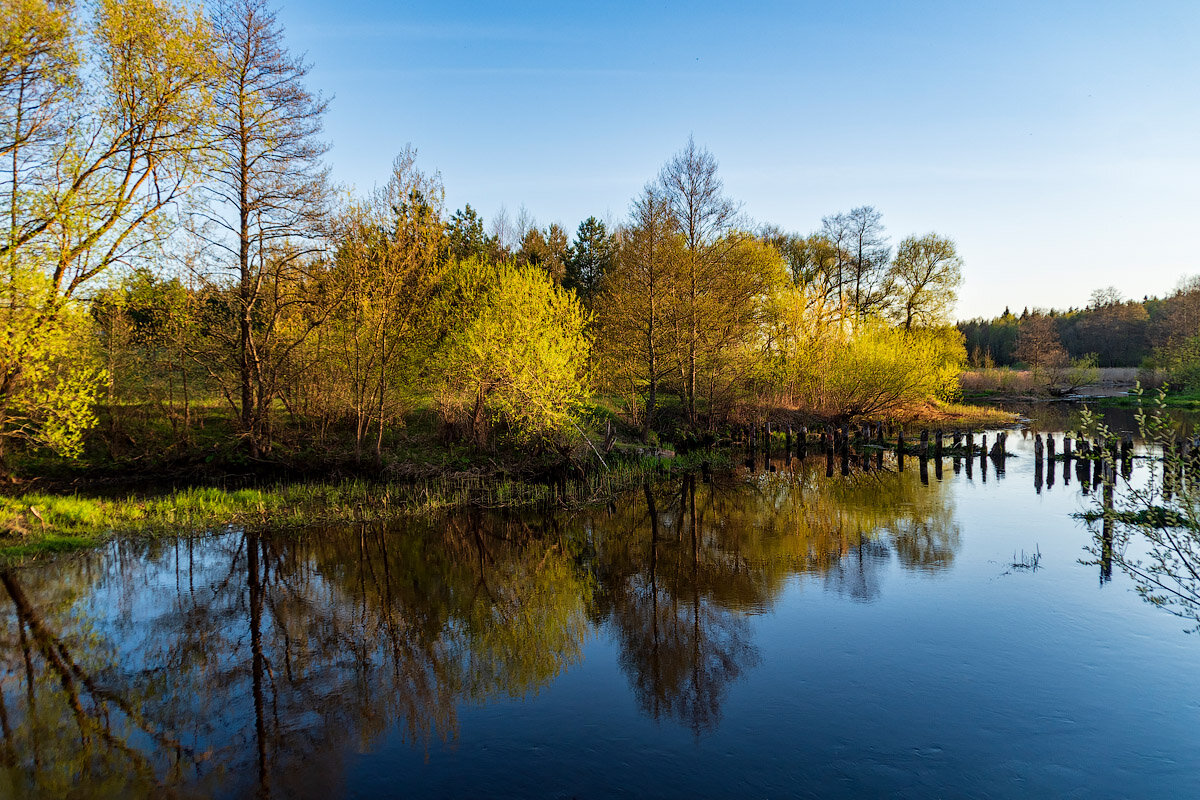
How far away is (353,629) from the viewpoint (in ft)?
28.2

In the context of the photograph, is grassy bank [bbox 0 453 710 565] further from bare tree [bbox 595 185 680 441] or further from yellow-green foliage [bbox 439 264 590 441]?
bare tree [bbox 595 185 680 441]

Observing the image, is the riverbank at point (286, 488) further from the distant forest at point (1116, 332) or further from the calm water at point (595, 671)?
the distant forest at point (1116, 332)

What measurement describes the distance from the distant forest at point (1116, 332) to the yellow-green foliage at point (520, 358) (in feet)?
145

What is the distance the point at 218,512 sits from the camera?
13641 millimetres

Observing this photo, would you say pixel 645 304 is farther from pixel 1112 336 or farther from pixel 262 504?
pixel 1112 336

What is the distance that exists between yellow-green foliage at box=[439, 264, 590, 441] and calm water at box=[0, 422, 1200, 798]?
591cm

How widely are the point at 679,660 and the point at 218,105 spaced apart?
55.0ft

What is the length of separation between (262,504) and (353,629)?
7.24m

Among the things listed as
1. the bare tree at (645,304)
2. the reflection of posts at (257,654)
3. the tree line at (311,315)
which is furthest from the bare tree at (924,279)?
the reflection of posts at (257,654)

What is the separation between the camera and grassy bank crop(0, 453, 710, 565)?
1143 cm

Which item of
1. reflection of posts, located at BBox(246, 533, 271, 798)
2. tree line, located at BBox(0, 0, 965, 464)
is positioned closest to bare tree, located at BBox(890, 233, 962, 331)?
tree line, located at BBox(0, 0, 965, 464)

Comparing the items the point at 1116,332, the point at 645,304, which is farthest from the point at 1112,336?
the point at 645,304

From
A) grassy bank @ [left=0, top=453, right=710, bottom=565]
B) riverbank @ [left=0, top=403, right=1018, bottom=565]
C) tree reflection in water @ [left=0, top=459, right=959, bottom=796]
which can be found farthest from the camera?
riverbank @ [left=0, top=403, right=1018, bottom=565]

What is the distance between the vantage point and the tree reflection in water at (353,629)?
19.4ft
